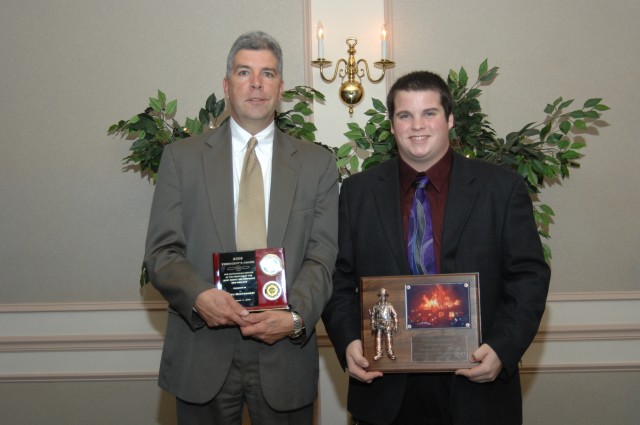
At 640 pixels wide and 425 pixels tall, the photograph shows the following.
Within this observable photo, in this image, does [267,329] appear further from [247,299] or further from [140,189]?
[140,189]

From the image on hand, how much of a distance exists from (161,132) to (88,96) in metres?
1.03

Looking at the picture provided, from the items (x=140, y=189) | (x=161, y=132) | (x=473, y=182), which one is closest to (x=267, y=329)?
(x=473, y=182)

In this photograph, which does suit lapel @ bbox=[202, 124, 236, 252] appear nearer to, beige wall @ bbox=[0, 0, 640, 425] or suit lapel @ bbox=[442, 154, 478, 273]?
suit lapel @ bbox=[442, 154, 478, 273]

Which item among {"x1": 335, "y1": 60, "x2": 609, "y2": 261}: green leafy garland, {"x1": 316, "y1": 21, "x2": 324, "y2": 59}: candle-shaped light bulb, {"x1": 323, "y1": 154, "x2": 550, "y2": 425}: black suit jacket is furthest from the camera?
{"x1": 316, "y1": 21, "x2": 324, "y2": 59}: candle-shaped light bulb

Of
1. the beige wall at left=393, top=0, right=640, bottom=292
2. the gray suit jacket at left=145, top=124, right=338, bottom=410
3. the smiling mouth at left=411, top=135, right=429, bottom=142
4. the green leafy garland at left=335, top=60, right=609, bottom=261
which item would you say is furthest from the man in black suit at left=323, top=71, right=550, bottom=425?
the beige wall at left=393, top=0, right=640, bottom=292

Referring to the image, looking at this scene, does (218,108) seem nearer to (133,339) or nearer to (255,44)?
(255,44)

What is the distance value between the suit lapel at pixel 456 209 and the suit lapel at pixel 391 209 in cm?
15

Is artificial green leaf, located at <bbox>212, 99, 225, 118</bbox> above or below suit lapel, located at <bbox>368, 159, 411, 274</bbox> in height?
above

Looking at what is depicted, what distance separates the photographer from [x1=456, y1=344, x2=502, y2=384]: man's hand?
2.33m

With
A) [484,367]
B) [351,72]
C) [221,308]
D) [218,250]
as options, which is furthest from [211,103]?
[484,367]

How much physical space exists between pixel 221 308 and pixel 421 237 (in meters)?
0.75

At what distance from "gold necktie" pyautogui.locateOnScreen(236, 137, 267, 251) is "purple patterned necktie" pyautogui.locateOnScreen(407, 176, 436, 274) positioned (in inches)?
20.9

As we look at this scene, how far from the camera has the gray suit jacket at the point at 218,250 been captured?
250 cm

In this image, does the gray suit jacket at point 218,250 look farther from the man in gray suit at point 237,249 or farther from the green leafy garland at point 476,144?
the green leafy garland at point 476,144
